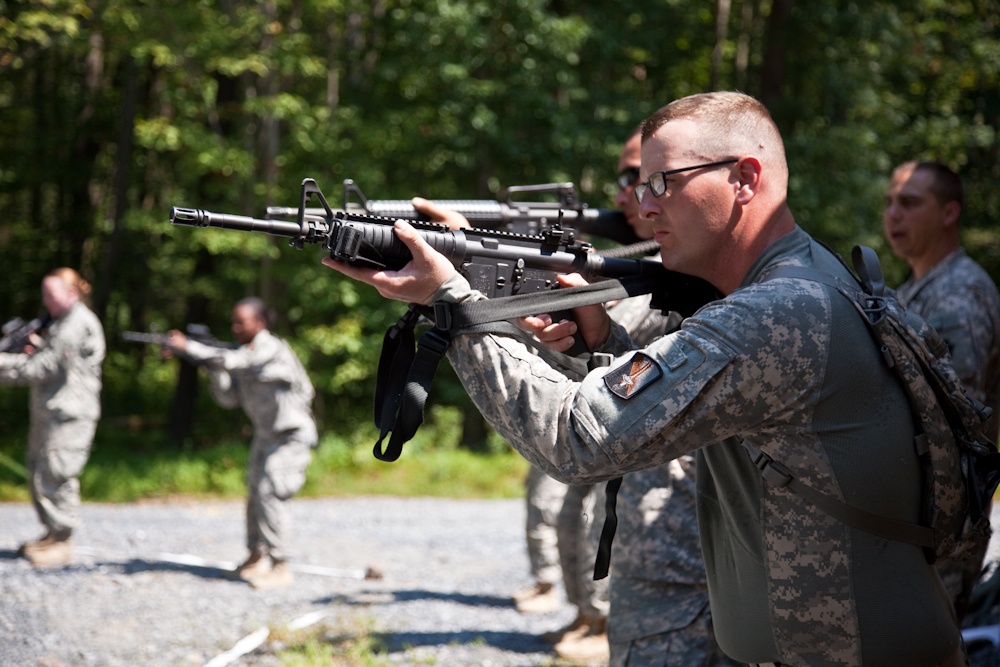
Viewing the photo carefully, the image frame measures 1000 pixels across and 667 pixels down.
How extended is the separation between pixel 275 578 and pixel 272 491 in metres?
0.72

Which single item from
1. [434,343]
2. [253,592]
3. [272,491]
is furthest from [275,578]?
[434,343]

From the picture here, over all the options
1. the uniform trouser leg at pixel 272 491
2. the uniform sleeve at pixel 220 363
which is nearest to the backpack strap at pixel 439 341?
the uniform trouser leg at pixel 272 491

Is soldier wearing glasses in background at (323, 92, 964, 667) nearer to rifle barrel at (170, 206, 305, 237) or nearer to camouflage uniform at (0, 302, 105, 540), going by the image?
rifle barrel at (170, 206, 305, 237)

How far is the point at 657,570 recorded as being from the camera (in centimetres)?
363

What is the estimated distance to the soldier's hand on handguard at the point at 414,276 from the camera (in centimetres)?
230

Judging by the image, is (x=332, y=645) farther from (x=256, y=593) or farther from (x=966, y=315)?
(x=966, y=315)

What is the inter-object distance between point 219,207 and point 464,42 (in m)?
4.93

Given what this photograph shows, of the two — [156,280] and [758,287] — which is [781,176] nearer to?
[758,287]

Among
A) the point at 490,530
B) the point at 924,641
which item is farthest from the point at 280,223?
the point at 490,530

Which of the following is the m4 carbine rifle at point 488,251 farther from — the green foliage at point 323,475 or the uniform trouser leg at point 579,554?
the green foliage at point 323,475

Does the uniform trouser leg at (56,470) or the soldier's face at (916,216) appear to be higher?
the soldier's face at (916,216)

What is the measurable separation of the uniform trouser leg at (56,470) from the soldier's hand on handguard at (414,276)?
7463 millimetres

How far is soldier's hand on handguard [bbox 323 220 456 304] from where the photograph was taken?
2.30 meters

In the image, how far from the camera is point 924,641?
7.63ft
